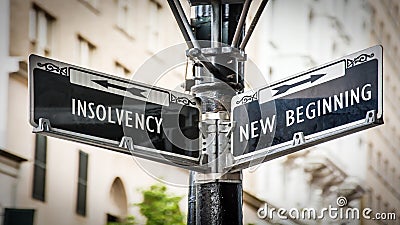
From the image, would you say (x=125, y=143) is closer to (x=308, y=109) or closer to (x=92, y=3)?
(x=308, y=109)

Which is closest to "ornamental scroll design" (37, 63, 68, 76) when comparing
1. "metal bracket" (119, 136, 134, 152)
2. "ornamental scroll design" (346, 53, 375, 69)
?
"metal bracket" (119, 136, 134, 152)

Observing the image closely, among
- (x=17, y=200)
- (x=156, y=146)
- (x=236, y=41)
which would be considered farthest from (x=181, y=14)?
(x=17, y=200)

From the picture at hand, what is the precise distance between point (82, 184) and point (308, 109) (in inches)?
99.8

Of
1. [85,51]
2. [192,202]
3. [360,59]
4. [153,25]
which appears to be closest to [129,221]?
[85,51]

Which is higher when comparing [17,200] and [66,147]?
[66,147]

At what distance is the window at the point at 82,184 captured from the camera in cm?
350

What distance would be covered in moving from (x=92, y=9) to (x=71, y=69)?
247 cm

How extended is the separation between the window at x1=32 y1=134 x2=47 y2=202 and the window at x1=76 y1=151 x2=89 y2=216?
179 mm

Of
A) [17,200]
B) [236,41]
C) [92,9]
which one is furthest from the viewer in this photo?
[92,9]

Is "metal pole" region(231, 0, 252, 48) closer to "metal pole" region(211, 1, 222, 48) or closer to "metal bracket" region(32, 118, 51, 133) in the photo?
"metal pole" region(211, 1, 222, 48)

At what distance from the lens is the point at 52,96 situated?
119 centimetres

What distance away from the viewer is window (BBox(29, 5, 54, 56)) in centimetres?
342

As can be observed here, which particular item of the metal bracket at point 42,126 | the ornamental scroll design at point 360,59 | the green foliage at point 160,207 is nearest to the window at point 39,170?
the green foliage at point 160,207

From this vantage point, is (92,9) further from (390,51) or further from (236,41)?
(236,41)
